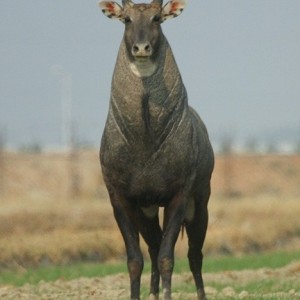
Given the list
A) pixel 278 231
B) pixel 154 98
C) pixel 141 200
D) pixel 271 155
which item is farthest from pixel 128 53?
→ pixel 271 155

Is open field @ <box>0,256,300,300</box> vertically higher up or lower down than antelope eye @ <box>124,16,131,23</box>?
lower down

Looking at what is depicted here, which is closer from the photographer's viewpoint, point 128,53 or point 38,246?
point 128,53

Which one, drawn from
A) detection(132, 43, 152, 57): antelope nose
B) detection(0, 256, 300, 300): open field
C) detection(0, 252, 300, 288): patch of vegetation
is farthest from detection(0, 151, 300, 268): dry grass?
detection(132, 43, 152, 57): antelope nose

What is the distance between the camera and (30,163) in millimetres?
69938

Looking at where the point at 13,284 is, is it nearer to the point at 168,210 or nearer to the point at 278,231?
the point at 168,210

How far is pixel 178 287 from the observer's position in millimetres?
16172

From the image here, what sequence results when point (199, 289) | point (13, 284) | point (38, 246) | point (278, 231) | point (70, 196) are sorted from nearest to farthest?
point (199, 289) < point (13, 284) < point (38, 246) < point (278, 231) < point (70, 196)

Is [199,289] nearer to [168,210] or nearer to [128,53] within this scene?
[168,210]

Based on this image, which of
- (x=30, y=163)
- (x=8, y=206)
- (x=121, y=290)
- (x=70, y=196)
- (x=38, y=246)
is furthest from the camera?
(x=30, y=163)

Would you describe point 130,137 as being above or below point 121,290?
above

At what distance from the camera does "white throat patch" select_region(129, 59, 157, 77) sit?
1198 centimetres

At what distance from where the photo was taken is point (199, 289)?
13.6 meters

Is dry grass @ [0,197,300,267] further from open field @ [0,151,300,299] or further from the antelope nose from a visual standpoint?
the antelope nose

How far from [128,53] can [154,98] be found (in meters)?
0.50
